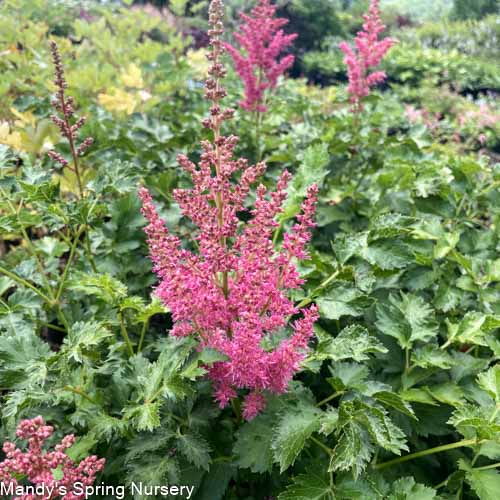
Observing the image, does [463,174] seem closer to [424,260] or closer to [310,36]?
[424,260]

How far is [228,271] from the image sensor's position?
4.25 ft

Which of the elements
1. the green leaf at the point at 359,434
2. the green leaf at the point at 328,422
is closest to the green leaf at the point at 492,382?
the green leaf at the point at 359,434

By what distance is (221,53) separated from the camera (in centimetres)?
136

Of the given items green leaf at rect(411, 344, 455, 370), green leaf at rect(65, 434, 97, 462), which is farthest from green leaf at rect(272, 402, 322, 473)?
green leaf at rect(65, 434, 97, 462)

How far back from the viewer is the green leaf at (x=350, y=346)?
1.38 meters

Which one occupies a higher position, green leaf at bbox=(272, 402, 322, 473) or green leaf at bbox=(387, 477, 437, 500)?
green leaf at bbox=(272, 402, 322, 473)

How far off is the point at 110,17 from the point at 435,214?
3.97 m

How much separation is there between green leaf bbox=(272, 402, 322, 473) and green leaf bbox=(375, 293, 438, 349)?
0.44 meters

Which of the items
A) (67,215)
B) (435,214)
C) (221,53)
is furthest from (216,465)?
(435,214)

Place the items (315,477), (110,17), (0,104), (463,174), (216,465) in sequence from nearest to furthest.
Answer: (315,477), (216,465), (463,174), (0,104), (110,17)

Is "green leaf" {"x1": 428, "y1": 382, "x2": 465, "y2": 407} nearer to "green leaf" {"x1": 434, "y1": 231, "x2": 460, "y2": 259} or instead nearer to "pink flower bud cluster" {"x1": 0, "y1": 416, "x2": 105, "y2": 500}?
"green leaf" {"x1": 434, "y1": 231, "x2": 460, "y2": 259}

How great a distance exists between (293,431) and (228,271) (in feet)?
1.60

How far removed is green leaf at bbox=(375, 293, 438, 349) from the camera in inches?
65.6

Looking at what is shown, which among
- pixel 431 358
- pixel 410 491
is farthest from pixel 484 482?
pixel 431 358
